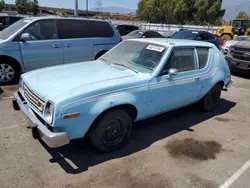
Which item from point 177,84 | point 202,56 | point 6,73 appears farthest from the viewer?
point 6,73

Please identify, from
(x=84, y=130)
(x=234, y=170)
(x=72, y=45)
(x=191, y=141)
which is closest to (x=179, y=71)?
(x=191, y=141)

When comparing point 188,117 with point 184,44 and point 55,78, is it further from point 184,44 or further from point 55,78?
point 55,78

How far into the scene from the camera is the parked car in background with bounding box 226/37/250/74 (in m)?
9.07

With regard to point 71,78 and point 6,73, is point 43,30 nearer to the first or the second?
point 6,73

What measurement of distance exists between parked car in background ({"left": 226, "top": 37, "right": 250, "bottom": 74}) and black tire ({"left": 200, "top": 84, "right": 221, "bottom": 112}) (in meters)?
4.45

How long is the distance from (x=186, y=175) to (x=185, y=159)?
39cm

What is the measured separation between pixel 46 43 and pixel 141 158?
15.0ft

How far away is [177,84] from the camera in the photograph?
417 cm

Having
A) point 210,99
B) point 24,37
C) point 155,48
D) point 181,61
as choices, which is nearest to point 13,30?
point 24,37

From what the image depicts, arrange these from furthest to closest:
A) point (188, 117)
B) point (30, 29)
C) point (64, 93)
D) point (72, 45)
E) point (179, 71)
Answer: point (72, 45) < point (30, 29) < point (188, 117) < point (179, 71) < point (64, 93)

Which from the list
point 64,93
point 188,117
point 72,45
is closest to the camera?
point 64,93

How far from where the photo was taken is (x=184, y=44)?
4.47 m

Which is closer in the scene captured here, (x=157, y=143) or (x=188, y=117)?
(x=157, y=143)

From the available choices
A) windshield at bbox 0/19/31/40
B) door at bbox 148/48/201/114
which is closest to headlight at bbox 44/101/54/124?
door at bbox 148/48/201/114
